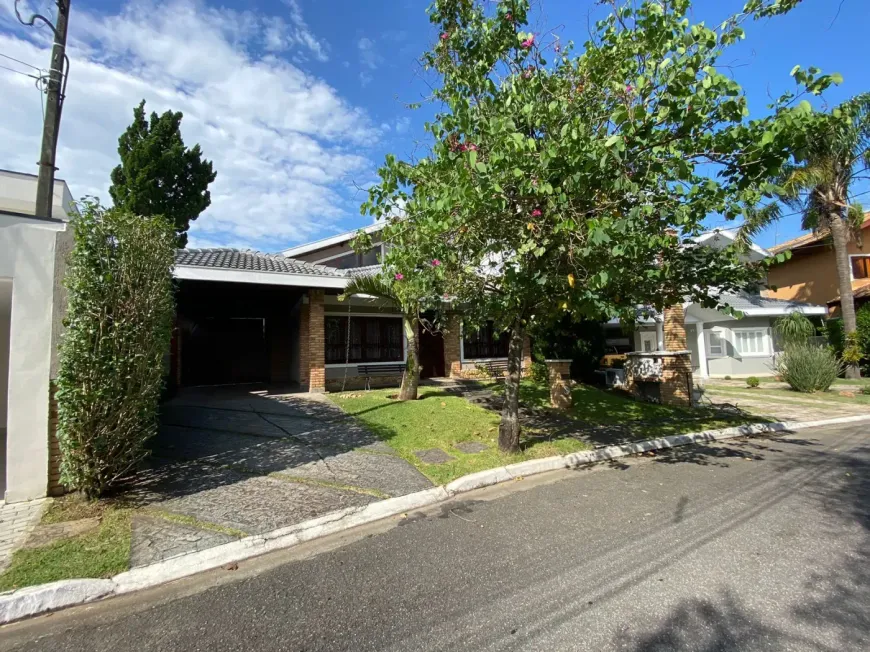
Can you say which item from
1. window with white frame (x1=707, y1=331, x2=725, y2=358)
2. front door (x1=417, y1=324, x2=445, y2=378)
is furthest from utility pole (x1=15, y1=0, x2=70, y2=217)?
window with white frame (x1=707, y1=331, x2=725, y2=358)

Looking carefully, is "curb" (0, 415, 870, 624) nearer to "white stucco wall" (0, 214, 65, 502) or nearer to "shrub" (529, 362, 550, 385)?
"white stucco wall" (0, 214, 65, 502)

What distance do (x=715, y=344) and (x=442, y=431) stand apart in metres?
16.3

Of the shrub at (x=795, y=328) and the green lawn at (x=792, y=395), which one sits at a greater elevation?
the shrub at (x=795, y=328)

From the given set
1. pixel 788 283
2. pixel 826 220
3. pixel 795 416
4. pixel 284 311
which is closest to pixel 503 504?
pixel 795 416

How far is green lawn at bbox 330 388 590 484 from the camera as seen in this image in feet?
20.1

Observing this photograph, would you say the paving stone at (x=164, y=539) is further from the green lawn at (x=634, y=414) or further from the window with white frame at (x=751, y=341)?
the window with white frame at (x=751, y=341)

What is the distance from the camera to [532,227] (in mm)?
4965

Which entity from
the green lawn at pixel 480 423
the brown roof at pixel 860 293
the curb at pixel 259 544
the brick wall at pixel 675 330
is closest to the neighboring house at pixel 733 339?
the brown roof at pixel 860 293

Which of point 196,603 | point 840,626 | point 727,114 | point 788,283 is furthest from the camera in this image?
point 788,283

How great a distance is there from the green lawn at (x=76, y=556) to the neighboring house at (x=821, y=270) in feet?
84.5

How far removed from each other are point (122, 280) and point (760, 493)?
7.34 m

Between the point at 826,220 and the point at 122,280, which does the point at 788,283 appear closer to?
the point at 826,220

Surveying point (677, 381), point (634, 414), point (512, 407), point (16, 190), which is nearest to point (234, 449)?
point (512, 407)

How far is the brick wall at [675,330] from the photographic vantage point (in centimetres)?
1156
